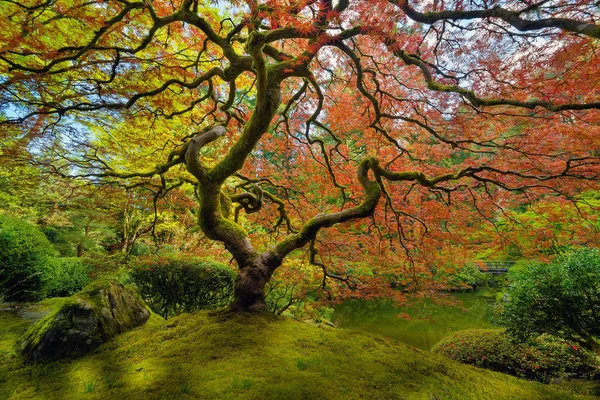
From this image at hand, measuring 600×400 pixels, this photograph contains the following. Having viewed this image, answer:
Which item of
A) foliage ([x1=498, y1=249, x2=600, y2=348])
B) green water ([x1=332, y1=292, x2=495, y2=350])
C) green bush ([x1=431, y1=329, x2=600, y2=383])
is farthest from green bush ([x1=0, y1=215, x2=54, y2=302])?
green water ([x1=332, y1=292, x2=495, y2=350])

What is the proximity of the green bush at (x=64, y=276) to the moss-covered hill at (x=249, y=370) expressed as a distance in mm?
2805

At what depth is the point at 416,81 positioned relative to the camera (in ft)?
14.4

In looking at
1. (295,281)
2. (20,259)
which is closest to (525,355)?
(295,281)

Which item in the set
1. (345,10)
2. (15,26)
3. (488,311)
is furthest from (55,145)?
(488,311)

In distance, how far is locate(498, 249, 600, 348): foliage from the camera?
297cm

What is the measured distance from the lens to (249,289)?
9.26 ft

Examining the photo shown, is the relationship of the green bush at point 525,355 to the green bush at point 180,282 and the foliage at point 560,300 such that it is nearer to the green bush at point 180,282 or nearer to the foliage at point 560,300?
the foliage at point 560,300

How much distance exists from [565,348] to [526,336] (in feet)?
4.40

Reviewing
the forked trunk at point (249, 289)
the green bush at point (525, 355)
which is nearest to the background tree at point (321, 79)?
the forked trunk at point (249, 289)

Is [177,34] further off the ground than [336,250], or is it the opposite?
[177,34]

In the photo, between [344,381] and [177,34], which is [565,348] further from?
[177,34]

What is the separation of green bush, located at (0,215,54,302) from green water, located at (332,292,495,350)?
24.0 ft

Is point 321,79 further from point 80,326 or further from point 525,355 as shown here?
point 525,355

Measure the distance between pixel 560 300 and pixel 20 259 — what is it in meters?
7.64
